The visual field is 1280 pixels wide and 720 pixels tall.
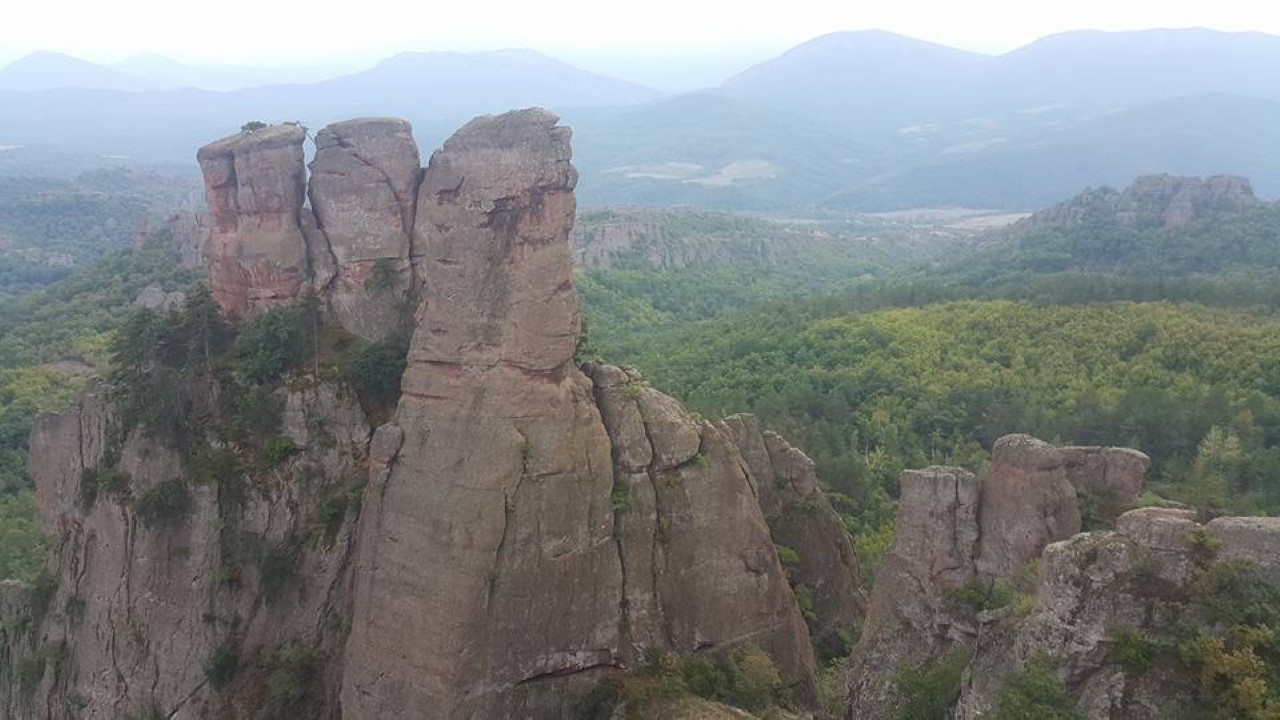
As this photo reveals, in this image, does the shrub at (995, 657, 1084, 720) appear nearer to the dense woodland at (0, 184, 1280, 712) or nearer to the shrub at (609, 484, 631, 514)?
the dense woodland at (0, 184, 1280, 712)

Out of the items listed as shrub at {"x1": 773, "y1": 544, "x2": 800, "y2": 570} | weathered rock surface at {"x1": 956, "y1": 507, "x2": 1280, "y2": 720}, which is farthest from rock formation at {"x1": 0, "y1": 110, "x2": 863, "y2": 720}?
weathered rock surface at {"x1": 956, "y1": 507, "x2": 1280, "y2": 720}

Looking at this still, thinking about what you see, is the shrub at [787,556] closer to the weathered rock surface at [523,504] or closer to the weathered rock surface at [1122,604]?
the weathered rock surface at [523,504]

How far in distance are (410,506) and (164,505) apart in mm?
8333

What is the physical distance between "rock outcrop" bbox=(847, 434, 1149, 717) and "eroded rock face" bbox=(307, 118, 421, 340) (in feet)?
48.8

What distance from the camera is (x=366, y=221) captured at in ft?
87.4

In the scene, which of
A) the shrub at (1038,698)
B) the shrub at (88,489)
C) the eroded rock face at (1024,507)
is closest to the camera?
the shrub at (1038,698)

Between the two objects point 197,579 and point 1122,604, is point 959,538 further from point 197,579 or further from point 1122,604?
point 197,579

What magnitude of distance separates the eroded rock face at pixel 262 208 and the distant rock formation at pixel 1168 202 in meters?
113

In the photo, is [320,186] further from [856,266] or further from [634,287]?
[856,266]

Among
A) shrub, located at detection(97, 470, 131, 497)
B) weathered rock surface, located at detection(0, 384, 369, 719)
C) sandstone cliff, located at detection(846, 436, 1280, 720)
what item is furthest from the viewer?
shrub, located at detection(97, 470, 131, 497)

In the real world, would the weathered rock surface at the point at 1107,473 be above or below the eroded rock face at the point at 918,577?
above

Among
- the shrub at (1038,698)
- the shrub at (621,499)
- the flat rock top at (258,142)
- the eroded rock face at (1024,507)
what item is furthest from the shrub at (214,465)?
the shrub at (1038,698)

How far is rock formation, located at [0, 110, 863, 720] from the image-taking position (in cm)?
1964

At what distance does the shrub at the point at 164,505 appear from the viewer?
2397 cm
